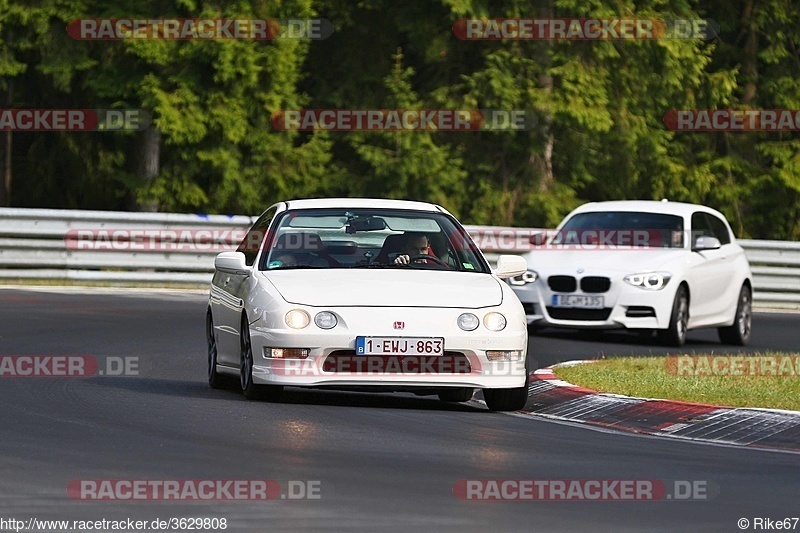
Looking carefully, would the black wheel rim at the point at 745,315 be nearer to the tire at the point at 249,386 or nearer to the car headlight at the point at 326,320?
the tire at the point at 249,386

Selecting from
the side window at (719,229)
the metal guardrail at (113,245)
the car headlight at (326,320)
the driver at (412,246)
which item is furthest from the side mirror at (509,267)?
the metal guardrail at (113,245)

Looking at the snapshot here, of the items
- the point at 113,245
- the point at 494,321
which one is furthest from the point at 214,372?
the point at 113,245

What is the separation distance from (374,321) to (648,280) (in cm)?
844

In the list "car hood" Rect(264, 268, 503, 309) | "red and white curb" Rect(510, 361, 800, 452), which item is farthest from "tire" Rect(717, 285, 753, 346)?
"car hood" Rect(264, 268, 503, 309)

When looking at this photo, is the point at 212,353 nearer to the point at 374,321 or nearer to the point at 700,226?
the point at 374,321

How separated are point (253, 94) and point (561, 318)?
1324 cm

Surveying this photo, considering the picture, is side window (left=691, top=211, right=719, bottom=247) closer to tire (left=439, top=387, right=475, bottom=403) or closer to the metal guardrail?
the metal guardrail

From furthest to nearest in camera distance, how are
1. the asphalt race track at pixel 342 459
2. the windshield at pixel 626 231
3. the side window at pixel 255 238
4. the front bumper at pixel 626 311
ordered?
1. the windshield at pixel 626 231
2. the front bumper at pixel 626 311
3. the side window at pixel 255 238
4. the asphalt race track at pixel 342 459

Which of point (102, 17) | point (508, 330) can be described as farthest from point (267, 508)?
point (102, 17)

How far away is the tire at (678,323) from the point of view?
19.6 m

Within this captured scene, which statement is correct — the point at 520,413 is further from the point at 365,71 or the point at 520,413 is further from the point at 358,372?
the point at 365,71

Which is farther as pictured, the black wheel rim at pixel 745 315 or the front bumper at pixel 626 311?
the black wheel rim at pixel 745 315

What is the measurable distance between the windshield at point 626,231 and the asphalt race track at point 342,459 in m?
7.38

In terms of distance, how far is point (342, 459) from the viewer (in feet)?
30.9
